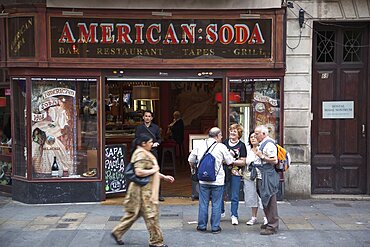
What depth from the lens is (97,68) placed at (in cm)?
1049

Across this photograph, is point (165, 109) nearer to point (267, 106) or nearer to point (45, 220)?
point (267, 106)

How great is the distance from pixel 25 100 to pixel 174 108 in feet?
24.0

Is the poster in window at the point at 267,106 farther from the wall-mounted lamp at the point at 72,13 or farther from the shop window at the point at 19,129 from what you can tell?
the shop window at the point at 19,129

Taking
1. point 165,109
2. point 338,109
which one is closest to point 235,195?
point 338,109

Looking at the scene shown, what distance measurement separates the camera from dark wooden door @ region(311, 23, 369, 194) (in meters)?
11.1

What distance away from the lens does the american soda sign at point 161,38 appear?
10438mm

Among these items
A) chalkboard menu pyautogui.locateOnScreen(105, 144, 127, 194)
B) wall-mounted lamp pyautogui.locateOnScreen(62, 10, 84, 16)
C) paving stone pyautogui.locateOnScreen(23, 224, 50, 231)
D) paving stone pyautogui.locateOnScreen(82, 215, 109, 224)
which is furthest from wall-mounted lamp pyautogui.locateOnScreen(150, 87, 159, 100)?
paving stone pyautogui.locateOnScreen(23, 224, 50, 231)

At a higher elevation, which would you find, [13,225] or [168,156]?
[168,156]

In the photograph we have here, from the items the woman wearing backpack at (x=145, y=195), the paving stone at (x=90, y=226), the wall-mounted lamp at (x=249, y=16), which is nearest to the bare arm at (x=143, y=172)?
A: the woman wearing backpack at (x=145, y=195)

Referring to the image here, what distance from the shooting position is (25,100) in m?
10.6

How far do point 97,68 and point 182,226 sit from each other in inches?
147

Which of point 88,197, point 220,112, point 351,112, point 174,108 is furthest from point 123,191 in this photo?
point 174,108

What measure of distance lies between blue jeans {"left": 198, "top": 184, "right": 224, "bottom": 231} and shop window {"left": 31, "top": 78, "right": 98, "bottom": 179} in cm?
317

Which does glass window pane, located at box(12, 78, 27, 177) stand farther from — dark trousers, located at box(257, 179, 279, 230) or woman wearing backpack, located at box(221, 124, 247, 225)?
dark trousers, located at box(257, 179, 279, 230)
